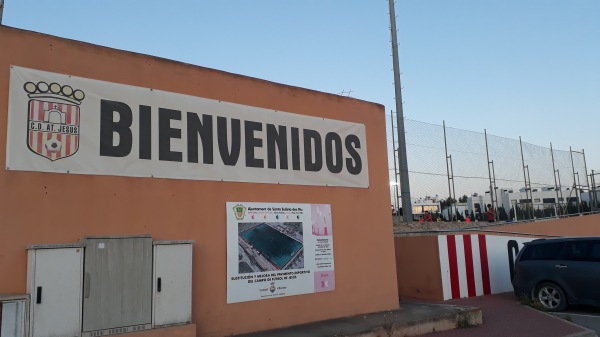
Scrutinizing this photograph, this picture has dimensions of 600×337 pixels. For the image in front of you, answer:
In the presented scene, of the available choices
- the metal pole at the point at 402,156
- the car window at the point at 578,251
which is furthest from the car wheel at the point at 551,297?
the metal pole at the point at 402,156

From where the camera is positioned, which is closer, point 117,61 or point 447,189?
point 117,61

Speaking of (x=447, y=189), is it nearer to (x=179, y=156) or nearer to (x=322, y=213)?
(x=322, y=213)

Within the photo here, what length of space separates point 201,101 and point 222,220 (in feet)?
6.51

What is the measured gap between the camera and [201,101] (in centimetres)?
816

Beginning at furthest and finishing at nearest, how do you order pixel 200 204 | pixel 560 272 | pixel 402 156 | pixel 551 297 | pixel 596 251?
pixel 402 156 → pixel 551 297 → pixel 560 272 → pixel 596 251 → pixel 200 204

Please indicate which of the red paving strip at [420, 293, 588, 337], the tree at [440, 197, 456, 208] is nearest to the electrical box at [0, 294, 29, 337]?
the red paving strip at [420, 293, 588, 337]

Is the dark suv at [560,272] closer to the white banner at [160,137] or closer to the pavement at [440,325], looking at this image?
the pavement at [440,325]

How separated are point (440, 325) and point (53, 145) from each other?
712cm

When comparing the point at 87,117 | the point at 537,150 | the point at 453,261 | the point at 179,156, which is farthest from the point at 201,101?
the point at 537,150

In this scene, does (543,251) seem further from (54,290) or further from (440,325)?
(54,290)

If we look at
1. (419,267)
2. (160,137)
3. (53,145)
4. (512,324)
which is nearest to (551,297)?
(512,324)

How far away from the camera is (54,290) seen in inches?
245

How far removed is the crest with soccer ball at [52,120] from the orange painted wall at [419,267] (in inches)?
334

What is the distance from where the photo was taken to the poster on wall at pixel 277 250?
8.16 metres
